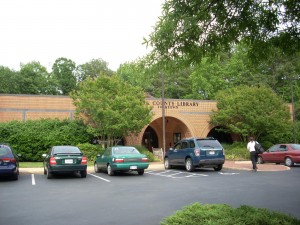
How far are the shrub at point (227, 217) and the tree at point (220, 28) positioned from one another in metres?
2.74

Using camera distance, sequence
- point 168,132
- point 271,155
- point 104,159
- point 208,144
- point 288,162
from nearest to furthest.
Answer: point 104,159 → point 208,144 → point 288,162 → point 271,155 → point 168,132

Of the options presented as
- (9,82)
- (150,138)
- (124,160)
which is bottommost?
(124,160)

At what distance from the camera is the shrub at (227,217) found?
5473mm

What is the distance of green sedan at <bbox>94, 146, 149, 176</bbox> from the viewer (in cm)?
1617

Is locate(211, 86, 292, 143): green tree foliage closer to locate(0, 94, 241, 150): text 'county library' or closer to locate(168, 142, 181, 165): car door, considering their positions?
locate(0, 94, 241, 150): text 'county library'

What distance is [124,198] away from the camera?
399 inches

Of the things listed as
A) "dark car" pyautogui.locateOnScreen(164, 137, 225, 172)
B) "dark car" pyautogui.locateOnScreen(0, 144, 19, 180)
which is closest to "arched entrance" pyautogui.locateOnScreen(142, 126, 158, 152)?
"dark car" pyautogui.locateOnScreen(164, 137, 225, 172)

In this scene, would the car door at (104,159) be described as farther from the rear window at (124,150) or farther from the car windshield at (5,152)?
the car windshield at (5,152)

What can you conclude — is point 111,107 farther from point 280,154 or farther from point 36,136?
point 280,154

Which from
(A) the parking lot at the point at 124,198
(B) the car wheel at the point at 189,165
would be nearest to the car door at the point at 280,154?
(B) the car wheel at the point at 189,165

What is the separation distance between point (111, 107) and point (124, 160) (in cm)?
893

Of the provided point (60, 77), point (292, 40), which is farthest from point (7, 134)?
point (60, 77)

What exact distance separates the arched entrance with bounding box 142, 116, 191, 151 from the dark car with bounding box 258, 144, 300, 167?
10455 millimetres

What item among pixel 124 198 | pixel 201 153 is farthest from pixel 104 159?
pixel 124 198
